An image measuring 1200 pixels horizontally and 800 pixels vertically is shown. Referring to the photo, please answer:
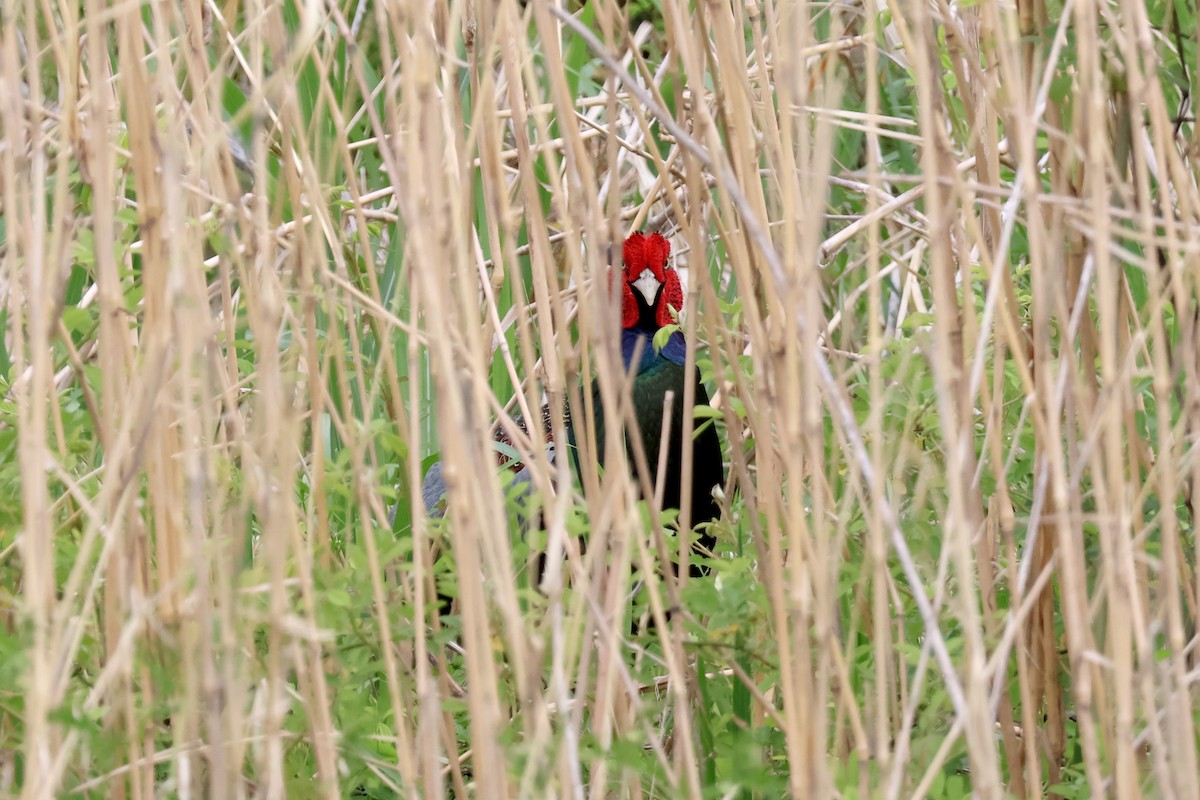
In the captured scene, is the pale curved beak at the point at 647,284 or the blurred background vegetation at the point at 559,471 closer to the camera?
the blurred background vegetation at the point at 559,471

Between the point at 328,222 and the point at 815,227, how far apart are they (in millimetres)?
352

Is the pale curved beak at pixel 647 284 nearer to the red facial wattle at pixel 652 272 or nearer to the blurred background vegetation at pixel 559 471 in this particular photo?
the red facial wattle at pixel 652 272

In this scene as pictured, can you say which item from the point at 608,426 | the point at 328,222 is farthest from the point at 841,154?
the point at 608,426

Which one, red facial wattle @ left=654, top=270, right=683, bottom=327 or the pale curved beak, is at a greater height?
the pale curved beak

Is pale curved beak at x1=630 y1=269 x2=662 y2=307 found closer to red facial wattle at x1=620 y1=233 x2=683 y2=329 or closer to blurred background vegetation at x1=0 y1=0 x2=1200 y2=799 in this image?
red facial wattle at x1=620 y1=233 x2=683 y2=329

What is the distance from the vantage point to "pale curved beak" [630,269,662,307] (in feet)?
7.04

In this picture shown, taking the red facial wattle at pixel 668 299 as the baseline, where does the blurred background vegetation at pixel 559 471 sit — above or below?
above

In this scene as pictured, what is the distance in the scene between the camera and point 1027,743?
83cm

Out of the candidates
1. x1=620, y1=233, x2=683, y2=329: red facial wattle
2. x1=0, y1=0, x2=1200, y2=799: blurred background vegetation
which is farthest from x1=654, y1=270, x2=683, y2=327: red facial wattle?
x1=0, y1=0, x2=1200, y2=799: blurred background vegetation

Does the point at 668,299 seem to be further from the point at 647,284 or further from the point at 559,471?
the point at 559,471

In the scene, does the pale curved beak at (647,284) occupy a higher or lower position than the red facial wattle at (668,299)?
higher

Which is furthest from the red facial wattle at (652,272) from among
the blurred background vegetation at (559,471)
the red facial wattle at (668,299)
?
the blurred background vegetation at (559,471)

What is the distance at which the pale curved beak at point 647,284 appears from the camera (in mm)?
2146

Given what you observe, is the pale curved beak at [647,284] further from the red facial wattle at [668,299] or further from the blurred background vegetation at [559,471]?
the blurred background vegetation at [559,471]
